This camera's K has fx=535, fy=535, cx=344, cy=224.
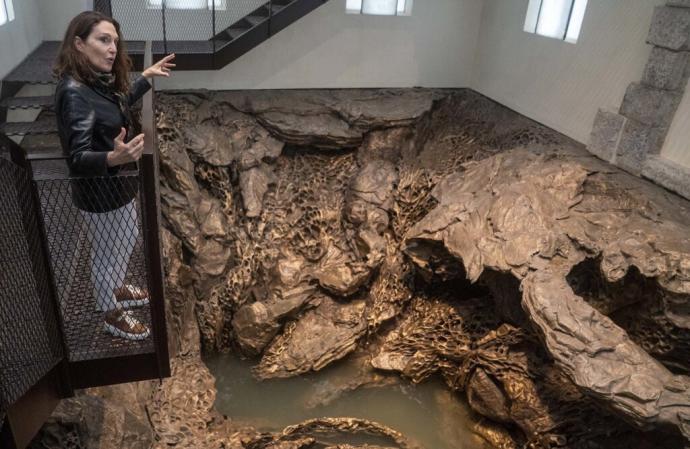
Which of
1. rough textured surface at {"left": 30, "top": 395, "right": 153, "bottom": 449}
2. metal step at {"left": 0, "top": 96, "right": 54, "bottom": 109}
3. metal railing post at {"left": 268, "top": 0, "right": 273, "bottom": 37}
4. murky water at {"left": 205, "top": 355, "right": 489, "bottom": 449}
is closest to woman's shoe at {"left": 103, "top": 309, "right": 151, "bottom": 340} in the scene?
rough textured surface at {"left": 30, "top": 395, "right": 153, "bottom": 449}

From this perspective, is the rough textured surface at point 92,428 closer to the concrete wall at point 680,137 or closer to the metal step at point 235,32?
the metal step at point 235,32

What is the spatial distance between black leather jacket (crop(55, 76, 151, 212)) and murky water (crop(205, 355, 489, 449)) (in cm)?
365

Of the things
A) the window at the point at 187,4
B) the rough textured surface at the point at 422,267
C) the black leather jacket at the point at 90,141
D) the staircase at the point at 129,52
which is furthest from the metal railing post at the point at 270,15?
the black leather jacket at the point at 90,141

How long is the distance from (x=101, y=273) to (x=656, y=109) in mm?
5569

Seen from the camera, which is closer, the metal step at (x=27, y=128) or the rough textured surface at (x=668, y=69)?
the metal step at (x=27, y=128)

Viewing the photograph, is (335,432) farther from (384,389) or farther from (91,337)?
(91,337)

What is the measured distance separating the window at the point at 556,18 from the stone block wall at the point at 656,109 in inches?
47.4

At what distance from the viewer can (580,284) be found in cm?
522

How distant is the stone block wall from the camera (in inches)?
212

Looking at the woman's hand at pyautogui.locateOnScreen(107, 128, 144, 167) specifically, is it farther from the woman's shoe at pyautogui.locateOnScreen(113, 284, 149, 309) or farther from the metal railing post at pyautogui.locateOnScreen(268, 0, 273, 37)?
the metal railing post at pyautogui.locateOnScreen(268, 0, 273, 37)

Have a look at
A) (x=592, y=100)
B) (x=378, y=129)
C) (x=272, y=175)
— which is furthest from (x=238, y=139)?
(x=592, y=100)

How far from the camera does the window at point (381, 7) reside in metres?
7.95

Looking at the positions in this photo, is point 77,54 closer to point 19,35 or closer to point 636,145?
point 19,35

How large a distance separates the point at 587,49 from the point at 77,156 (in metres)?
6.03
